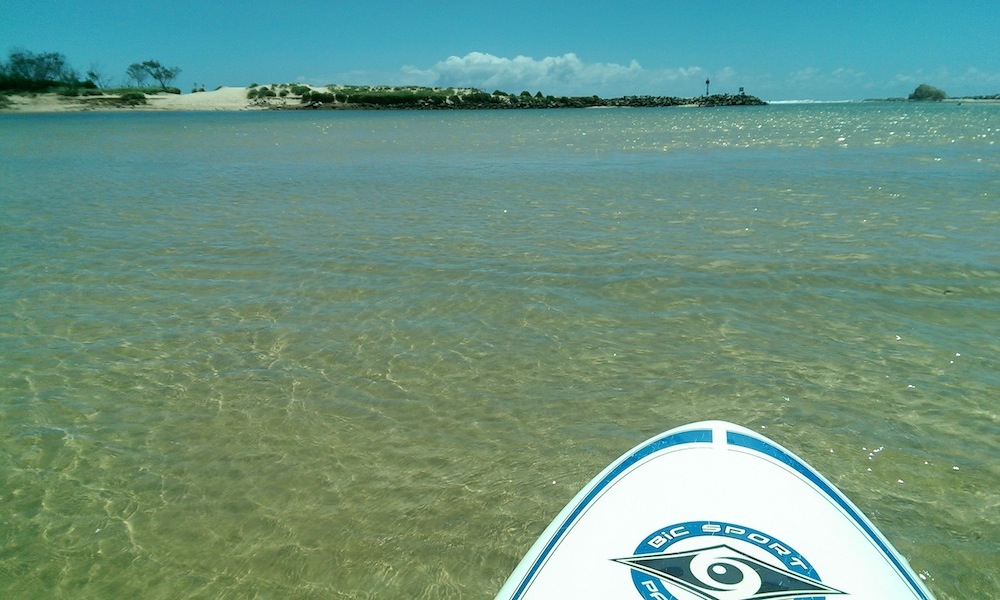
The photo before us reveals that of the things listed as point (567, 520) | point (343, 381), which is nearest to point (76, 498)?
point (343, 381)

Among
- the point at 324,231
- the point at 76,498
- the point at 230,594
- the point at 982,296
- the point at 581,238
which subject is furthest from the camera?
the point at 324,231

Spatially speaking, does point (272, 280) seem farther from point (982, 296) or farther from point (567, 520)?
point (982, 296)

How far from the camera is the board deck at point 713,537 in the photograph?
2.77 meters

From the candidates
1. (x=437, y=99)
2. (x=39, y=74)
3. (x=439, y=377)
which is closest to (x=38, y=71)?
(x=39, y=74)

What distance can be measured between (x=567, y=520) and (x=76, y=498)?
3.79 meters

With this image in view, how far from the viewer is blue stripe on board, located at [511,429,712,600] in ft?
10.6

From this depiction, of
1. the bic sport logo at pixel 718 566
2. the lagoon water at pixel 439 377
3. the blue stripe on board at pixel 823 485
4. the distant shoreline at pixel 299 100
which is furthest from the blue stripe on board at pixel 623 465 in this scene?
the distant shoreline at pixel 299 100

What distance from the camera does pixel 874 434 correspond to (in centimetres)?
518

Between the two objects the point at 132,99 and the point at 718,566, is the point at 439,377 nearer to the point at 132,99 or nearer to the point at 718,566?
the point at 718,566

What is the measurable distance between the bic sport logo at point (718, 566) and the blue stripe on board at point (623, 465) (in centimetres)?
39

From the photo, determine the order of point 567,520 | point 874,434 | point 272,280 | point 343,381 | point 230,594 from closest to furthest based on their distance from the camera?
1. point 567,520
2. point 230,594
3. point 874,434
4. point 343,381
5. point 272,280

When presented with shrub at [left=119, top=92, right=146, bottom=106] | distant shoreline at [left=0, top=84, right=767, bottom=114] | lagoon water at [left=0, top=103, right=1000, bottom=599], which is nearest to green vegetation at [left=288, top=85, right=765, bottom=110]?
distant shoreline at [left=0, top=84, right=767, bottom=114]

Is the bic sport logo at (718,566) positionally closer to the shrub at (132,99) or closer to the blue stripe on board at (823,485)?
the blue stripe on board at (823,485)

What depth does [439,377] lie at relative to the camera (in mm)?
6395
